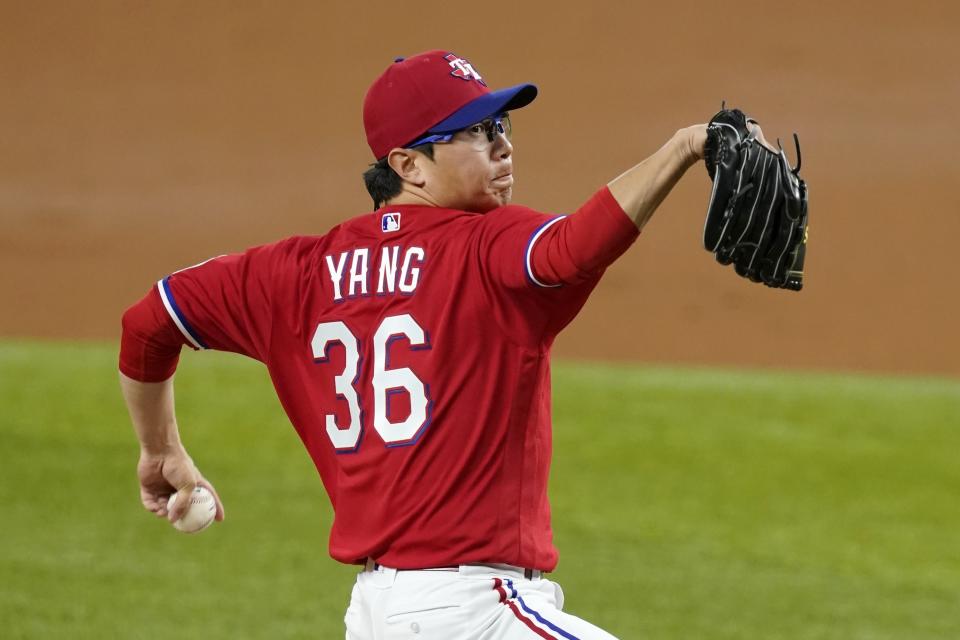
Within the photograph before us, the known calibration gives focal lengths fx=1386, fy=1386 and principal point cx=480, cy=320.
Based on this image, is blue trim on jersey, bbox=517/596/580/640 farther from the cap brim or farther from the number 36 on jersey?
the cap brim

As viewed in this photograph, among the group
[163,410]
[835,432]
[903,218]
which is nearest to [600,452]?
[835,432]

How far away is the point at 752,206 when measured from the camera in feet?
7.29

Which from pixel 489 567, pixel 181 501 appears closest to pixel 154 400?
pixel 181 501

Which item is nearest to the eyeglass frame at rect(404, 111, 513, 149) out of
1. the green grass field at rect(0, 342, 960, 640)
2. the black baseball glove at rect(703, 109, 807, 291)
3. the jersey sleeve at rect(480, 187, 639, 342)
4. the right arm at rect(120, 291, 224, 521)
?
the jersey sleeve at rect(480, 187, 639, 342)

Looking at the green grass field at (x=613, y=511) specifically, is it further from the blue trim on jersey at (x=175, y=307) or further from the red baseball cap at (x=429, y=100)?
the red baseball cap at (x=429, y=100)

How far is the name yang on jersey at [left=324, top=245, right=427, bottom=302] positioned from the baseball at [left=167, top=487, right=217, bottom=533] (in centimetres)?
68

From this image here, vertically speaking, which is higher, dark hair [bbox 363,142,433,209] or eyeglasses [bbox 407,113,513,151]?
A: eyeglasses [bbox 407,113,513,151]

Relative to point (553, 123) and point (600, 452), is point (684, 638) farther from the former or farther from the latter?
point (553, 123)

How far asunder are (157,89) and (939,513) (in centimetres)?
1084

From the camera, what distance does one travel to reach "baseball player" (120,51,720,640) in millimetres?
2439

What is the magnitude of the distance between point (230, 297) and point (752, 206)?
1.11m

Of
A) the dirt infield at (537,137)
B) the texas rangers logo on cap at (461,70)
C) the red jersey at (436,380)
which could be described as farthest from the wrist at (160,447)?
the dirt infield at (537,137)

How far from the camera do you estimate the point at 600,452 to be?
25.8ft

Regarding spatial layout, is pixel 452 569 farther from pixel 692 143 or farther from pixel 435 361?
pixel 692 143
